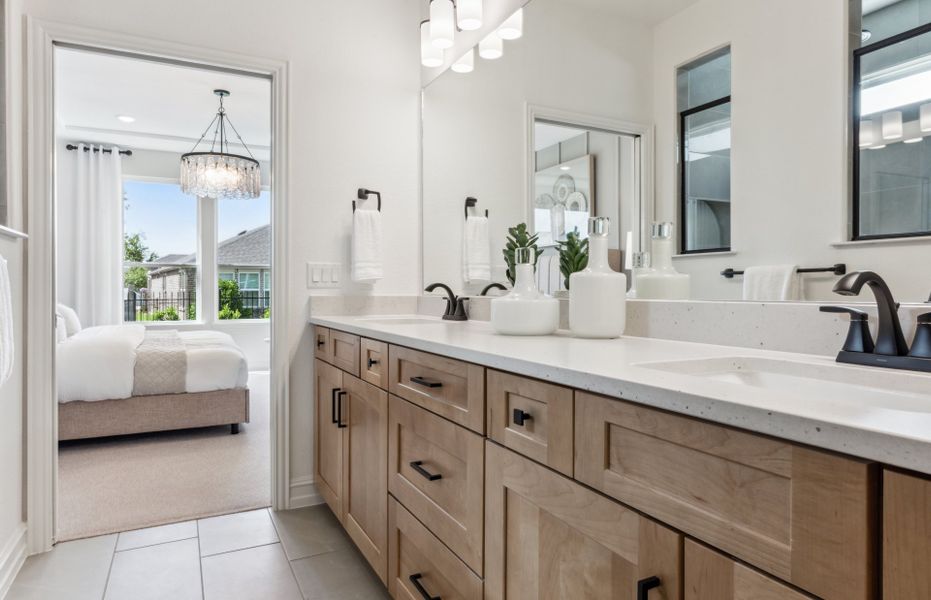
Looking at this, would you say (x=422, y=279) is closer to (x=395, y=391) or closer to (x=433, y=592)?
(x=395, y=391)

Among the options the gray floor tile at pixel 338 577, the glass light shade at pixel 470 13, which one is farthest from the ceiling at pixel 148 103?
the gray floor tile at pixel 338 577

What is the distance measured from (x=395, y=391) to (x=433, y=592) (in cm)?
52

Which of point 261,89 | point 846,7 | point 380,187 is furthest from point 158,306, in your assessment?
point 846,7

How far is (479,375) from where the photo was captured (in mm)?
1158

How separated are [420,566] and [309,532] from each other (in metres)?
0.99

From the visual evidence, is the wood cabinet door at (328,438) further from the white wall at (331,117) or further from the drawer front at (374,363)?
the drawer front at (374,363)

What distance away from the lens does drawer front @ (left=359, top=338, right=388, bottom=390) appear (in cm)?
167

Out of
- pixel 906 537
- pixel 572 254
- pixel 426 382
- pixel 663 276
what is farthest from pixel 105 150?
pixel 906 537

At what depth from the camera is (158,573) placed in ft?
6.29

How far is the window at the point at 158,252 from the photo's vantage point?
6293 mm

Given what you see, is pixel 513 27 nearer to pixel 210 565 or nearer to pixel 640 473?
pixel 640 473

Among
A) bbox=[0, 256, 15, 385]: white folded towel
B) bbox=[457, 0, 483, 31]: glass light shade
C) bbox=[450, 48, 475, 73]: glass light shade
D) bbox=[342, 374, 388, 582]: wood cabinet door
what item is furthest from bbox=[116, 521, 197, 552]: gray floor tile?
bbox=[457, 0, 483, 31]: glass light shade

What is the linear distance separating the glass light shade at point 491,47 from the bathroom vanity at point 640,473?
1265 mm

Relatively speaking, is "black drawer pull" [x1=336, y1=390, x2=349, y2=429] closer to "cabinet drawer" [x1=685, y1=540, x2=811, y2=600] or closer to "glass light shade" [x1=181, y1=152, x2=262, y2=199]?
"cabinet drawer" [x1=685, y1=540, x2=811, y2=600]
